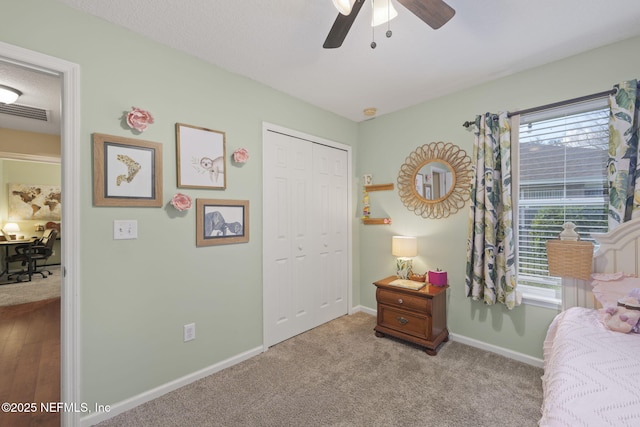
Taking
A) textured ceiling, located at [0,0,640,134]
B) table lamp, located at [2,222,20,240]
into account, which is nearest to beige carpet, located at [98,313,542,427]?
textured ceiling, located at [0,0,640,134]

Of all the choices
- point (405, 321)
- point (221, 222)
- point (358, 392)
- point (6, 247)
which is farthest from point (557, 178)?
point (6, 247)

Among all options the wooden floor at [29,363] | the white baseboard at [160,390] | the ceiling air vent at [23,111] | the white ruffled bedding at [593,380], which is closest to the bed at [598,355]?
the white ruffled bedding at [593,380]

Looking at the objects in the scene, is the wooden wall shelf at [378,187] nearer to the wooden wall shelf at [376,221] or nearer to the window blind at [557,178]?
the wooden wall shelf at [376,221]

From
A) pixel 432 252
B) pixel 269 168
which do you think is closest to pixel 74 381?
pixel 269 168

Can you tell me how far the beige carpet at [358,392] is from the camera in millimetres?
1688

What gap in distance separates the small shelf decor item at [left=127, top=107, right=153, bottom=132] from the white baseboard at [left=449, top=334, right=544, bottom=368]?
315 centimetres

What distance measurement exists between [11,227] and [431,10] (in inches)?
316

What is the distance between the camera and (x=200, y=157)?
2.11 meters

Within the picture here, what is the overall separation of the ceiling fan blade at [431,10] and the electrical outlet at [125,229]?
1958mm

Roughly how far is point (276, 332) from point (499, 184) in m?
2.37

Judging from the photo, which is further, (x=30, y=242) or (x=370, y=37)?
(x=30, y=242)

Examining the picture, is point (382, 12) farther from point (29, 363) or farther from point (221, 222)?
point (29, 363)

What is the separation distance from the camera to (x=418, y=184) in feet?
9.66

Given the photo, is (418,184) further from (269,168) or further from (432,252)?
(269,168)
